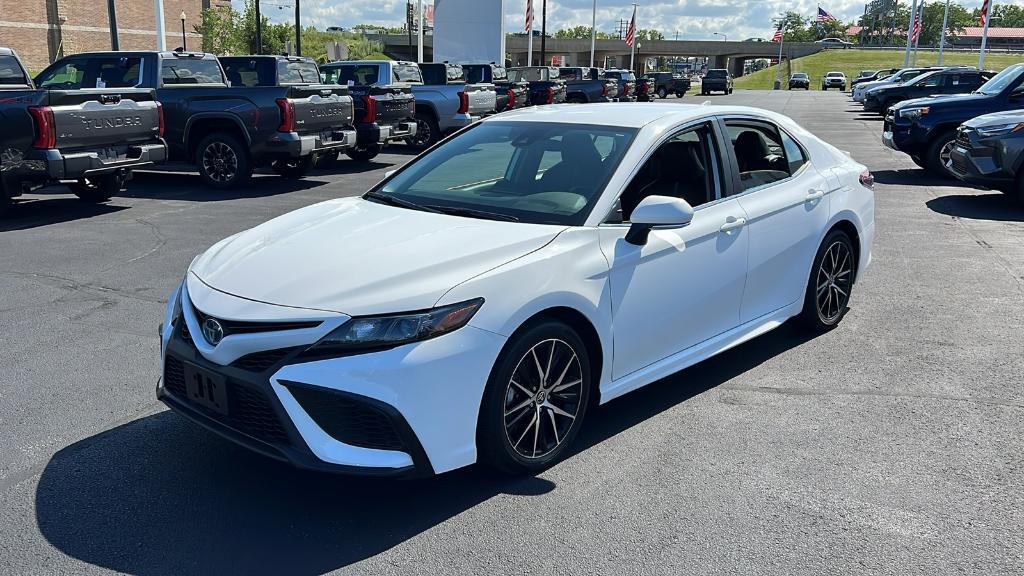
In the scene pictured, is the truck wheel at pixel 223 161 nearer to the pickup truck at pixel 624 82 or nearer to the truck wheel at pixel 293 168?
the truck wheel at pixel 293 168

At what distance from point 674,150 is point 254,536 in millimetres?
2892

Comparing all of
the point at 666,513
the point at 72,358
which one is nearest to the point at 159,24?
the point at 72,358

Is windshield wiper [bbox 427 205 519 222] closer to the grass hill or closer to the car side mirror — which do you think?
the car side mirror

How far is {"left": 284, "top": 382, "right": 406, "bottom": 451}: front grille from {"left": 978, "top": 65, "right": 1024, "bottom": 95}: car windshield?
49.0 feet

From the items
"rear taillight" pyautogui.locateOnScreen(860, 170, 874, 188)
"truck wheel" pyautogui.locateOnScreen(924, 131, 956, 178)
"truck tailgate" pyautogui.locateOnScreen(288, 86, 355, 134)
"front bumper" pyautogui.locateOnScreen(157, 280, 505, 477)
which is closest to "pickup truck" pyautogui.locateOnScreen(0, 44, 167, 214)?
"truck tailgate" pyautogui.locateOnScreen(288, 86, 355, 134)

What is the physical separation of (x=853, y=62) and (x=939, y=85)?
8479 centimetres

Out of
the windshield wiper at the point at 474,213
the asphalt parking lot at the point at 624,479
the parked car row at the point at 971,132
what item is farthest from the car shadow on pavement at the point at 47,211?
the parked car row at the point at 971,132

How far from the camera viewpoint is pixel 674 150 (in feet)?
15.8

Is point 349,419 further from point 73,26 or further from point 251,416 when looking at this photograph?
point 73,26

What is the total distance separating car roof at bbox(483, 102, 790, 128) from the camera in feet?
15.8

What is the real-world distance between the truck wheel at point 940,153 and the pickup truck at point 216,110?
32.8ft

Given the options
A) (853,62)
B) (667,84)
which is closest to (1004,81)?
(667,84)

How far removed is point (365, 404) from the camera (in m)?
3.26

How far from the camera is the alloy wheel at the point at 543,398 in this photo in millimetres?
3742
